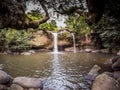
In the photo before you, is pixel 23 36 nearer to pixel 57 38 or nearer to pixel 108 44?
pixel 57 38

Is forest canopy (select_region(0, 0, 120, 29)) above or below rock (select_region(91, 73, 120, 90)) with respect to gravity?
above

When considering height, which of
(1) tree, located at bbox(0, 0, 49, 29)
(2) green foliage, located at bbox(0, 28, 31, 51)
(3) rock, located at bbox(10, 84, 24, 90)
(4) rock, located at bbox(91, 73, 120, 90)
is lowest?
(3) rock, located at bbox(10, 84, 24, 90)

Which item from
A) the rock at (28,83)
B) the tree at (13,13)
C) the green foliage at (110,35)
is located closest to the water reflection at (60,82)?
the rock at (28,83)

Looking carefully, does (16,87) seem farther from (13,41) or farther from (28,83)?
(13,41)

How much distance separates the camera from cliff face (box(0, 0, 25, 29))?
18.9 feet

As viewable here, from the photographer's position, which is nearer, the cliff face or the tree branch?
the cliff face

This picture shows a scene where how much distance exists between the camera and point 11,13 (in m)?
5.96

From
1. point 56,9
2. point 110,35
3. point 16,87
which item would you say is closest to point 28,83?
point 16,87

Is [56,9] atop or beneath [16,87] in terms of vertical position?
atop

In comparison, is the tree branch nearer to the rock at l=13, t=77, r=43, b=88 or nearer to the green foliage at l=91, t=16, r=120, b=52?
the rock at l=13, t=77, r=43, b=88

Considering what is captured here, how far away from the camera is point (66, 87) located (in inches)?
400

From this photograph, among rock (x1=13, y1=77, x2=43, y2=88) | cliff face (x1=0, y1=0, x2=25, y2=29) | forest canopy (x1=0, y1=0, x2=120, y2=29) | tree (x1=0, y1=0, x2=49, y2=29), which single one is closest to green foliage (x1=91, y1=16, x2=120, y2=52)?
rock (x1=13, y1=77, x2=43, y2=88)

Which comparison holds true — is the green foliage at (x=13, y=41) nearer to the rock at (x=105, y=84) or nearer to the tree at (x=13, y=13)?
the rock at (x=105, y=84)

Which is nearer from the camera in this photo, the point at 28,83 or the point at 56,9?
the point at 56,9
